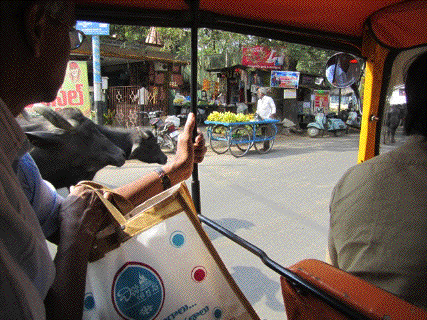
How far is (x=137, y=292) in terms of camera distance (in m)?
0.98

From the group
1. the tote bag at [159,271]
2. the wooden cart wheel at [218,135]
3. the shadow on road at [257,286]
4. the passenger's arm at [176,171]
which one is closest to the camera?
the tote bag at [159,271]

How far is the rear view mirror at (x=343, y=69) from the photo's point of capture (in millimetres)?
2064

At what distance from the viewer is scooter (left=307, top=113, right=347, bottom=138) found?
14.6 m

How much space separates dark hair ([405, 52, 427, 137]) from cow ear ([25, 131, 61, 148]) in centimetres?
167

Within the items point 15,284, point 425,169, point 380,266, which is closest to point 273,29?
point 425,169

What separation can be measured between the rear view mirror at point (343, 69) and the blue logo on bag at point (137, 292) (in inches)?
65.7

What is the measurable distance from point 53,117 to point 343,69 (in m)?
1.68

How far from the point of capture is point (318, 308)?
0.94 m

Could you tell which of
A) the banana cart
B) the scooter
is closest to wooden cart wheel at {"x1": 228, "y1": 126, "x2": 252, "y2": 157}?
the banana cart

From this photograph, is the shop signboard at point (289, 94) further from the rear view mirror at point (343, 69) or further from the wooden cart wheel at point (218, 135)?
the rear view mirror at point (343, 69)

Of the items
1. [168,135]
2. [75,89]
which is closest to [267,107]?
[168,135]

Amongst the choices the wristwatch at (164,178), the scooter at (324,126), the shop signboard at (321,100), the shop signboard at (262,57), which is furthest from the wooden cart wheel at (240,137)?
the shop signboard at (321,100)

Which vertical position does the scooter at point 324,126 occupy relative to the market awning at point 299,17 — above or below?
below

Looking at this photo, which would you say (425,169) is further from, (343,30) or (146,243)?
A: (343,30)
